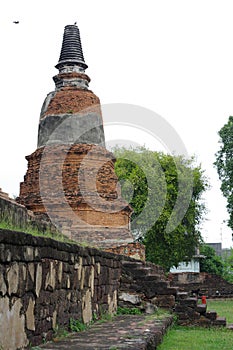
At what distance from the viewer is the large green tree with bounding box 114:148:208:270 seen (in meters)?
25.3

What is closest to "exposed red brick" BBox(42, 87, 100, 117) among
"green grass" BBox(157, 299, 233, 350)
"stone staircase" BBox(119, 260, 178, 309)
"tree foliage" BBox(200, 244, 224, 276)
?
"stone staircase" BBox(119, 260, 178, 309)

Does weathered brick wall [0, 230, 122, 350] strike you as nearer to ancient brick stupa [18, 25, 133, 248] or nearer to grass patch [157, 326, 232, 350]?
grass patch [157, 326, 232, 350]

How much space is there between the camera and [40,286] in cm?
422

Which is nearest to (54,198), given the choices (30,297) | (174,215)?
(30,297)

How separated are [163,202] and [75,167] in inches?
448

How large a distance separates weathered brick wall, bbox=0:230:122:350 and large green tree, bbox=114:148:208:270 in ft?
62.9

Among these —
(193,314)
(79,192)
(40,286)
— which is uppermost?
(79,192)

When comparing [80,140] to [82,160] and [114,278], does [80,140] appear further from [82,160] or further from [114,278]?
[114,278]

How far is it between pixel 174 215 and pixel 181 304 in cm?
1710

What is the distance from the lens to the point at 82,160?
1505 centimetres

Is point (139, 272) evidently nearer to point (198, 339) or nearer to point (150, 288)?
point (150, 288)

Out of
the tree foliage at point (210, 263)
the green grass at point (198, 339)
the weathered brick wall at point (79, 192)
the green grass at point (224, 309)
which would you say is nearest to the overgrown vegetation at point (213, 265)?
the tree foliage at point (210, 263)

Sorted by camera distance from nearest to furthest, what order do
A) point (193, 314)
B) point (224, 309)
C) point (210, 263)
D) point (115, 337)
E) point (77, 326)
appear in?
point (115, 337)
point (77, 326)
point (193, 314)
point (224, 309)
point (210, 263)

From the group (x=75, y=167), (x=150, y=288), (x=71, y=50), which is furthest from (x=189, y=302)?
(x=71, y=50)
